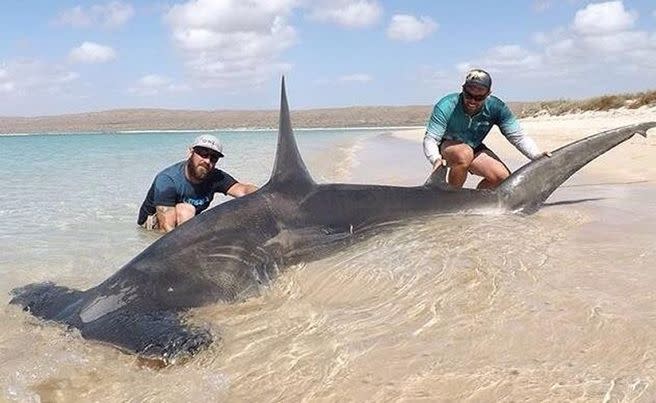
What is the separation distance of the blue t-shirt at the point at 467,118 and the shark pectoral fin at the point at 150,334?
12.6 ft

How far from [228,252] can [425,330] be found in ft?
5.17

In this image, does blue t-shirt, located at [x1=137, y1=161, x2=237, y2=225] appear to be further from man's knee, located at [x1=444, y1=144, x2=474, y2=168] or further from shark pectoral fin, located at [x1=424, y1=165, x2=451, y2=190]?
man's knee, located at [x1=444, y1=144, x2=474, y2=168]

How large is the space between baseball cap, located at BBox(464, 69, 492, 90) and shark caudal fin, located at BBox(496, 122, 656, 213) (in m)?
0.84

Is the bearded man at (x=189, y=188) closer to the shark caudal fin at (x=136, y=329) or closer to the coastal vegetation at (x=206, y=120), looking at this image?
the shark caudal fin at (x=136, y=329)

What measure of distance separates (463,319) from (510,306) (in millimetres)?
242

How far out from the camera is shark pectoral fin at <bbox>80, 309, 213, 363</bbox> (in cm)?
317

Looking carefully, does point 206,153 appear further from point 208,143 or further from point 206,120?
point 206,120

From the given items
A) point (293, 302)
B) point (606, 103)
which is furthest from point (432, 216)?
point (606, 103)

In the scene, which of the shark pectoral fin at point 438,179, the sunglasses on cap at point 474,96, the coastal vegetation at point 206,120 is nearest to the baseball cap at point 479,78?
the sunglasses on cap at point 474,96

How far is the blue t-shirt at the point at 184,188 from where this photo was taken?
635 cm

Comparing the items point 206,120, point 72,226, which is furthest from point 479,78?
point 206,120

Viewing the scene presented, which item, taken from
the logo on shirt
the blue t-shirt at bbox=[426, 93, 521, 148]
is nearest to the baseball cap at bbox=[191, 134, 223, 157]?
the logo on shirt

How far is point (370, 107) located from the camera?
452 feet

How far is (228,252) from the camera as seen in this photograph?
13.9ft
